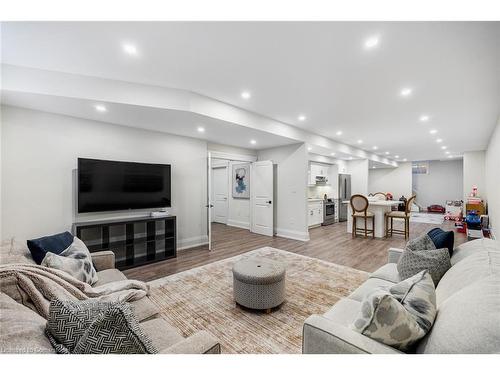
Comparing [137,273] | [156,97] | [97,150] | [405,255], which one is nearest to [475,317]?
[405,255]

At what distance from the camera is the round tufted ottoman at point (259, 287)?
2.21 m

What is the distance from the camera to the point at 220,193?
7.82 metres

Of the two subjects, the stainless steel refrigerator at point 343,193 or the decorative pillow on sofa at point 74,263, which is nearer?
the decorative pillow on sofa at point 74,263

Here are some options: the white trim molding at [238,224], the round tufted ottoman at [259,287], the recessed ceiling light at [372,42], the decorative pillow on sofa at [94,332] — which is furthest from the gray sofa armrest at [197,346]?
the white trim molding at [238,224]

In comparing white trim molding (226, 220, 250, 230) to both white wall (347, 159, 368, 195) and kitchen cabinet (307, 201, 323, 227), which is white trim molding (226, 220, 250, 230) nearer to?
kitchen cabinet (307, 201, 323, 227)

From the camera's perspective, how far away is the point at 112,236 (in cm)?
357

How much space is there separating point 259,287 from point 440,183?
1299 cm

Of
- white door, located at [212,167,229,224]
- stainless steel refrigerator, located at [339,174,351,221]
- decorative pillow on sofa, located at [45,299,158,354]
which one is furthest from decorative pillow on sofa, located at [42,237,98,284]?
stainless steel refrigerator, located at [339,174,351,221]

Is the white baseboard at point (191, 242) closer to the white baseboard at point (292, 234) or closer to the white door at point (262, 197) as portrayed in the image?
the white door at point (262, 197)

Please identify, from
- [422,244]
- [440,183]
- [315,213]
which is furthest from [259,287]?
[440,183]

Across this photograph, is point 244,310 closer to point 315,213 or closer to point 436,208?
point 315,213

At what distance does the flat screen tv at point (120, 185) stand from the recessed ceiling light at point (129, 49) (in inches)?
76.2

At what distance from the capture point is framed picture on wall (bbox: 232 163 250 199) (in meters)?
7.00

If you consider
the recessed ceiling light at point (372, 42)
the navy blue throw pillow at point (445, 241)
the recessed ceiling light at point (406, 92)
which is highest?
the recessed ceiling light at point (406, 92)
